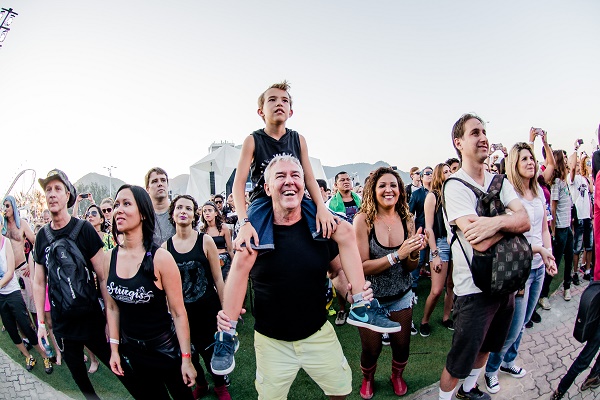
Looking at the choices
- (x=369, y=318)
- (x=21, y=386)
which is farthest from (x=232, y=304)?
(x=21, y=386)

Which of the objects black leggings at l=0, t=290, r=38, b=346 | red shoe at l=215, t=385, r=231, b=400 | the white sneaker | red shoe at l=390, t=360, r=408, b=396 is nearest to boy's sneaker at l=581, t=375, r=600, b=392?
red shoe at l=390, t=360, r=408, b=396

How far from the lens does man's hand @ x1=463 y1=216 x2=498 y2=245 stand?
2092mm

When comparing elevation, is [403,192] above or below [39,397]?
above

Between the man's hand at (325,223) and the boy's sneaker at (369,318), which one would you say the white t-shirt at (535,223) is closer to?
the boy's sneaker at (369,318)

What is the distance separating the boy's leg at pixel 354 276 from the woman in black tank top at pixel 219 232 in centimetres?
300

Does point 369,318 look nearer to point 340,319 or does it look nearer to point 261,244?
point 261,244

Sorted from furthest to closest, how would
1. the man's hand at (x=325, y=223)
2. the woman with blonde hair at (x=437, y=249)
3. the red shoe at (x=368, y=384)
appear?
1. the woman with blonde hair at (x=437, y=249)
2. the red shoe at (x=368, y=384)
3. the man's hand at (x=325, y=223)

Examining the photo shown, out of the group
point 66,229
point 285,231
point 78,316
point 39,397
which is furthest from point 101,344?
point 285,231

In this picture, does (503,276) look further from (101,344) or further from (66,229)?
(66,229)

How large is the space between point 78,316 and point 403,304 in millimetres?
3040

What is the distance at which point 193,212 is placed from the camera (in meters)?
3.44

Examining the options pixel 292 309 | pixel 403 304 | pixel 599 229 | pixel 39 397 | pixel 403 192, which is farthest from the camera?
pixel 39 397

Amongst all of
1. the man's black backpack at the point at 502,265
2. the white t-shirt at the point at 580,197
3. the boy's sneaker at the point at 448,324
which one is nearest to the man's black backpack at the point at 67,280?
the man's black backpack at the point at 502,265

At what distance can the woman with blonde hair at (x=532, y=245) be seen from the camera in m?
2.91
